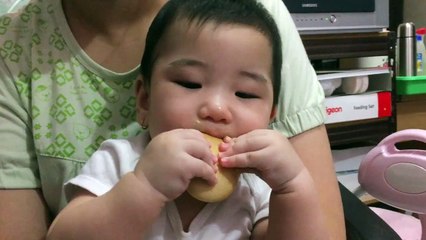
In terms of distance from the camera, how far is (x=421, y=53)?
228 centimetres

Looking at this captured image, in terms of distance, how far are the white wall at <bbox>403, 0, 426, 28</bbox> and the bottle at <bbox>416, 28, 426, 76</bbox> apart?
24 cm

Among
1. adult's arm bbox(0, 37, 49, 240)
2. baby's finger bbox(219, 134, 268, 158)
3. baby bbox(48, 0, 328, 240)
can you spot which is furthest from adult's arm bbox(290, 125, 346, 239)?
adult's arm bbox(0, 37, 49, 240)

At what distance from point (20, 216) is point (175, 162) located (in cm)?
41

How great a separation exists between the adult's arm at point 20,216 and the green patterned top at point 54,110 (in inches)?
0.8

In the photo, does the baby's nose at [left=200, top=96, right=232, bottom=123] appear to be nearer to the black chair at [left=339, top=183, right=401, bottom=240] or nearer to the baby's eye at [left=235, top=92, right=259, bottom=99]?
the baby's eye at [left=235, top=92, right=259, bottom=99]

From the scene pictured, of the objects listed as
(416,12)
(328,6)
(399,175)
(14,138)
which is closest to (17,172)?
(14,138)

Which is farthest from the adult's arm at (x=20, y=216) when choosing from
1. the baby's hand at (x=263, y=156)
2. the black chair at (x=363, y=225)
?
the black chair at (x=363, y=225)

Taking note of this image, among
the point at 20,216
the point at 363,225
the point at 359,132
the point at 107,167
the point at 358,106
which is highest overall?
the point at 107,167

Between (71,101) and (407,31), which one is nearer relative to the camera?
(71,101)

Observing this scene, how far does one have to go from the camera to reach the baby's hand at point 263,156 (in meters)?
0.75

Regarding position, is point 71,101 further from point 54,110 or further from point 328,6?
point 328,6

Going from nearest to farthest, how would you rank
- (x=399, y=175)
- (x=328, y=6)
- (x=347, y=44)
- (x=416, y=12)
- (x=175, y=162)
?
(x=175, y=162) < (x=399, y=175) < (x=347, y=44) < (x=328, y=6) < (x=416, y=12)

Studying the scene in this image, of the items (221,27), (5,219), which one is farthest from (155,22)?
(5,219)

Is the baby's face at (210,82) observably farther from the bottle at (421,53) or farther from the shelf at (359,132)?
the bottle at (421,53)
